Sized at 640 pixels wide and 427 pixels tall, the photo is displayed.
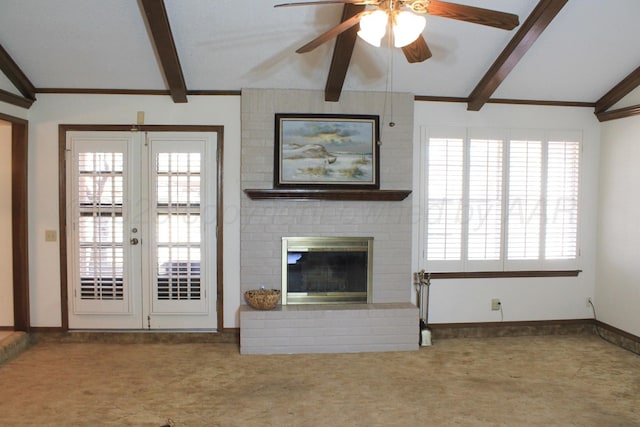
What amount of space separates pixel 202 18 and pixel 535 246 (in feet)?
12.7

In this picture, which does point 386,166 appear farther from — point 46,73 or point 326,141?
point 46,73

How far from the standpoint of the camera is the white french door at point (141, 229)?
154 inches

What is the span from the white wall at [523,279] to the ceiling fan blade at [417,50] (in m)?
1.63

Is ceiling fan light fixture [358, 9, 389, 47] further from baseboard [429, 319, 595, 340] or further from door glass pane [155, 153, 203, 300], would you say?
baseboard [429, 319, 595, 340]

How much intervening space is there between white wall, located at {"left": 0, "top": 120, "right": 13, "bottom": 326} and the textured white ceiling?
66cm

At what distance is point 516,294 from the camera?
4.27 m

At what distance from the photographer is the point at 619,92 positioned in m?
3.98

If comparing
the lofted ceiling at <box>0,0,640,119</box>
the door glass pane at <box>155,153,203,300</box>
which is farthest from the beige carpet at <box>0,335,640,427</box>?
the lofted ceiling at <box>0,0,640,119</box>

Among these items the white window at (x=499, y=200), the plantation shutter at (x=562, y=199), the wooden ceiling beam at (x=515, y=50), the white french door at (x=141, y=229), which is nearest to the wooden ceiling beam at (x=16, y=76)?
the white french door at (x=141, y=229)

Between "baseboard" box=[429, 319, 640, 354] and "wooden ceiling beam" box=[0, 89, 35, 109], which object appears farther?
"baseboard" box=[429, 319, 640, 354]

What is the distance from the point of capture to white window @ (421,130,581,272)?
4.13 metres

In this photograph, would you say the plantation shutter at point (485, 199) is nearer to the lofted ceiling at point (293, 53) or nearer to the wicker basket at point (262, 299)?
the lofted ceiling at point (293, 53)

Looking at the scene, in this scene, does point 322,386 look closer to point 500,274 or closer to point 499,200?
point 500,274

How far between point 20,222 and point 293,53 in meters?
3.06
